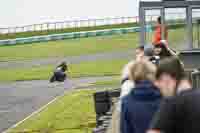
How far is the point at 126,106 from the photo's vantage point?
6148 mm

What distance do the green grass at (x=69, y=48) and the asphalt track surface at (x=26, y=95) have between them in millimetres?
20797

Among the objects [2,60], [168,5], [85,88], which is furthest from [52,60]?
[168,5]

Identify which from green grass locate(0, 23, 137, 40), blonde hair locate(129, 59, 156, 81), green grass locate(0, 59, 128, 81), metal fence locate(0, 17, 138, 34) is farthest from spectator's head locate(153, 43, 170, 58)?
metal fence locate(0, 17, 138, 34)

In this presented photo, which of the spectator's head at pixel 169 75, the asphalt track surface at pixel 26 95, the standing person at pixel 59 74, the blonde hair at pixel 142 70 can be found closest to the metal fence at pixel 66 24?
the asphalt track surface at pixel 26 95

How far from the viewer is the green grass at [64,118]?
55.5ft

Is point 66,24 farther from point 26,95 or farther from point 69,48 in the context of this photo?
point 26,95

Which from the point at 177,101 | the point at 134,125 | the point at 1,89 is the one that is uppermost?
the point at 177,101

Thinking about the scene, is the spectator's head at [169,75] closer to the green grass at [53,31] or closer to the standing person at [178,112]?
the standing person at [178,112]

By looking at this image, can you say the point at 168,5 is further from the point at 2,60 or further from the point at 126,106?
the point at 2,60

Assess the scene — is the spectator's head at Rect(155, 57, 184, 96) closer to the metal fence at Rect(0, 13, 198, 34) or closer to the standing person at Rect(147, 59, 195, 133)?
the standing person at Rect(147, 59, 195, 133)

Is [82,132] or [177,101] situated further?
[82,132]

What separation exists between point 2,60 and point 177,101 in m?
51.6

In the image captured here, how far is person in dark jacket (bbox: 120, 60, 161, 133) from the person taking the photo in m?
6.09

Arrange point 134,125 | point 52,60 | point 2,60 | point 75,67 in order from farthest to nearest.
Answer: point 2,60 → point 52,60 → point 75,67 → point 134,125
